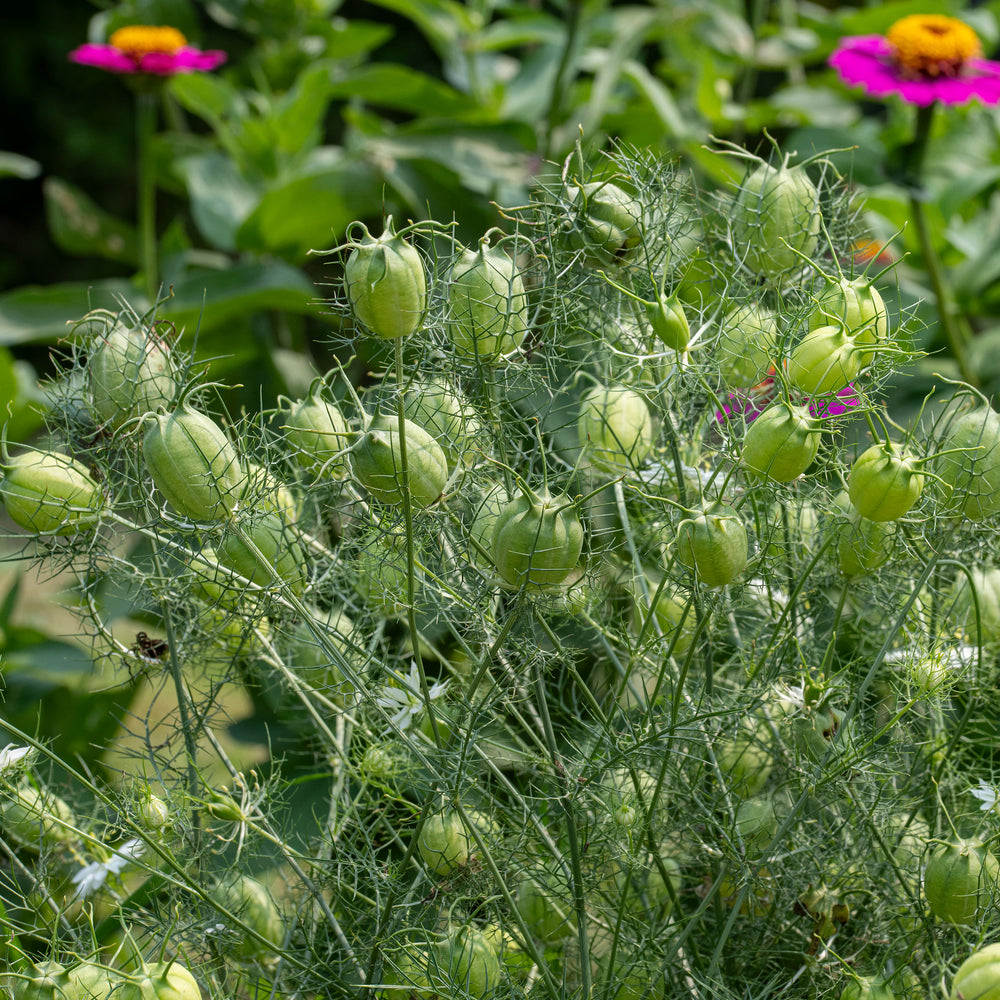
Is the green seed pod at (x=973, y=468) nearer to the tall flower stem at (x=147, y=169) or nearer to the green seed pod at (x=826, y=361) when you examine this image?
the green seed pod at (x=826, y=361)

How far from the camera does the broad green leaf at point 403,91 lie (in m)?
1.24

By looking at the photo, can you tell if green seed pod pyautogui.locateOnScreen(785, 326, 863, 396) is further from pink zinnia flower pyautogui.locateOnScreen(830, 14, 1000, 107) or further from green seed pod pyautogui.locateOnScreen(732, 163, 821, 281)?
pink zinnia flower pyautogui.locateOnScreen(830, 14, 1000, 107)

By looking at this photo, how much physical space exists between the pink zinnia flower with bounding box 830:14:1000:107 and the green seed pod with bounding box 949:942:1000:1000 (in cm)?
87

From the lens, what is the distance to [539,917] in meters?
0.36

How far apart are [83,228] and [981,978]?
1.40 m

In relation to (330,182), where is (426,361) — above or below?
above

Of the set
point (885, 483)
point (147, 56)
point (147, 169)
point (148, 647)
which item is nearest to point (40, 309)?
point (147, 169)

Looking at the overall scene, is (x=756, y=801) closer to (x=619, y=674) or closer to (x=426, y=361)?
(x=619, y=674)

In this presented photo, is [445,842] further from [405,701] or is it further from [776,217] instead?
[776,217]

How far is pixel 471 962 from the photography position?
314 millimetres

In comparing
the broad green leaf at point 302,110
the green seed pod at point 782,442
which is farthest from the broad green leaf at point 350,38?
the green seed pod at point 782,442

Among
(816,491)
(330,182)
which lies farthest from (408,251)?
(330,182)

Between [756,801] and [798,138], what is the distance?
3.26 feet

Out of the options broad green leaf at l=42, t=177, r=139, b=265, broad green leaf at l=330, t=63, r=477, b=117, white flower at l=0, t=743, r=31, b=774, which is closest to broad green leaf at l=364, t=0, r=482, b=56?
broad green leaf at l=330, t=63, r=477, b=117
